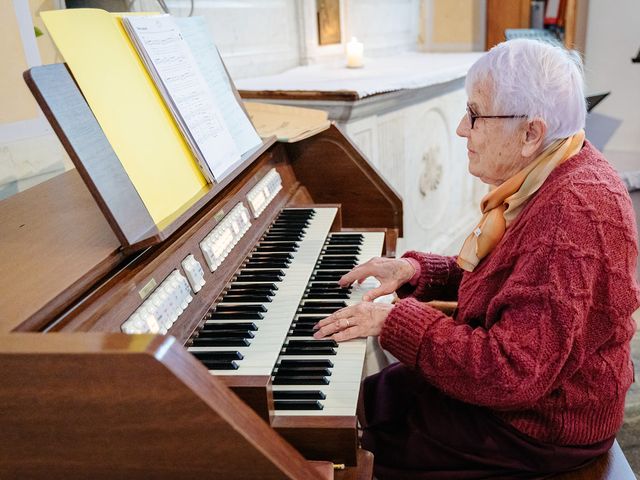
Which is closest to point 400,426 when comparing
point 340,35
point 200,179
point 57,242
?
point 200,179

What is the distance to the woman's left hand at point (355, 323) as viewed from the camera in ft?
4.44

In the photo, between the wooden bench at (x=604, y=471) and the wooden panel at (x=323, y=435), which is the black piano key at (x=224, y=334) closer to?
the wooden panel at (x=323, y=435)

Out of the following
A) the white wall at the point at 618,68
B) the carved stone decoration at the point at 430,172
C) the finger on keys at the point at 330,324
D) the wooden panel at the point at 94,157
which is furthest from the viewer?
the white wall at the point at 618,68

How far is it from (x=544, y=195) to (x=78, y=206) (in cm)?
99

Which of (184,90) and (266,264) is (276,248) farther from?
(184,90)

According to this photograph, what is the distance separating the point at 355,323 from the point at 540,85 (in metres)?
0.62

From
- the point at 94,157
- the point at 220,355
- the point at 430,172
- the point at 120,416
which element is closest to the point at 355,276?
the point at 220,355

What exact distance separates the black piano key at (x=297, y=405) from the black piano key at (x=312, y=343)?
0.20m

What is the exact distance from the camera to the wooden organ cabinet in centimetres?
76

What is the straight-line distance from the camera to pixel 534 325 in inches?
46.3

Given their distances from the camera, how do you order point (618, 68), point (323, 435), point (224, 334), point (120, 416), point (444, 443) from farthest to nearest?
point (618, 68), point (444, 443), point (224, 334), point (323, 435), point (120, 416)

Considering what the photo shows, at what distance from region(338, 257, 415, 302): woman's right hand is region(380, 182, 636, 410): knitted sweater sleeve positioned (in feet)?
1.21

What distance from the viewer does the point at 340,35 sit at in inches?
156

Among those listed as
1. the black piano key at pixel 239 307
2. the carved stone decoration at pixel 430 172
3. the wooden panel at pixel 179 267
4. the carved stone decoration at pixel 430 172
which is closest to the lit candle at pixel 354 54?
the carved stone decoration at pixel 430 172
